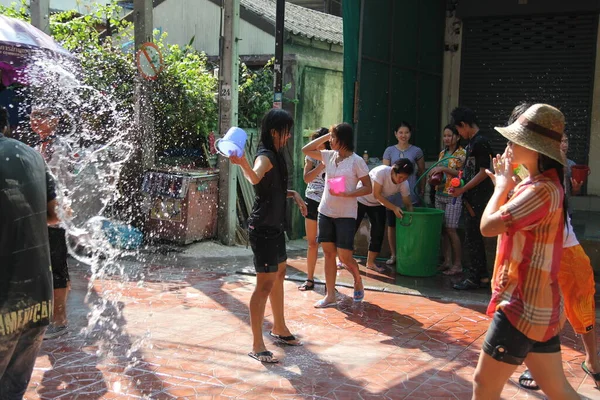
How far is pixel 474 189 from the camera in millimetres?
7281

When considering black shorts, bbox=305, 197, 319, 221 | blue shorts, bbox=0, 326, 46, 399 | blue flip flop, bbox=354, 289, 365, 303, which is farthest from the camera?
black shorts, bbox=305, 197, 319, 221

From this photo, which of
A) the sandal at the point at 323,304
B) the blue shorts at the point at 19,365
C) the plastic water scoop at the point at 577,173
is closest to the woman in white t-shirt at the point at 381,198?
the sandal at the point at 323,304

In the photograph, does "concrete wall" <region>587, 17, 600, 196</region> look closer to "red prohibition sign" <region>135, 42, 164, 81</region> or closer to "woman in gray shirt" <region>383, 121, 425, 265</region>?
"woman in gray shirt" <region>383, 121, 425, 265</region>

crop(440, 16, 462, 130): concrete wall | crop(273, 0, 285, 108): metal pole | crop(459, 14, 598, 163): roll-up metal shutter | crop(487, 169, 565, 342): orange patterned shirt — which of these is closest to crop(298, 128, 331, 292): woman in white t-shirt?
crop(273, 0, 285, 108): metal pole

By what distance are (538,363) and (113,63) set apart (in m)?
8.78

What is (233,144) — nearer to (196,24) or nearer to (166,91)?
(166,91)

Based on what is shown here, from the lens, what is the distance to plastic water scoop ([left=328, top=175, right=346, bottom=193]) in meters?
6.34

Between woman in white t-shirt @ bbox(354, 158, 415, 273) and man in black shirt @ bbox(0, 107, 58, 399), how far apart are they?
12.9ft

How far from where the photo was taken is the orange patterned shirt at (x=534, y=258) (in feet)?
9.78

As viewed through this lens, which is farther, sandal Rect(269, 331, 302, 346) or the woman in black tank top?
sandal Rect(269, 331, 302, 346)

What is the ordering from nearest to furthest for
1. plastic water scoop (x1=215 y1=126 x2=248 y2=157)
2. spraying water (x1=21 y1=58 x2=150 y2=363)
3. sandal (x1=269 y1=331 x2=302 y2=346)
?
plastic water scoop (x1=215 y1=126 x2=248 y2=157) → sandal (x1=269 y1=331 x2=302 y2=346) → spraying water (x1=21 y1=58 x2=150 y2=363)

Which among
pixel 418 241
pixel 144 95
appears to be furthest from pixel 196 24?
pixel 418 241

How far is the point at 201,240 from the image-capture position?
981cm

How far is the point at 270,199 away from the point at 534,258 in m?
2.35
